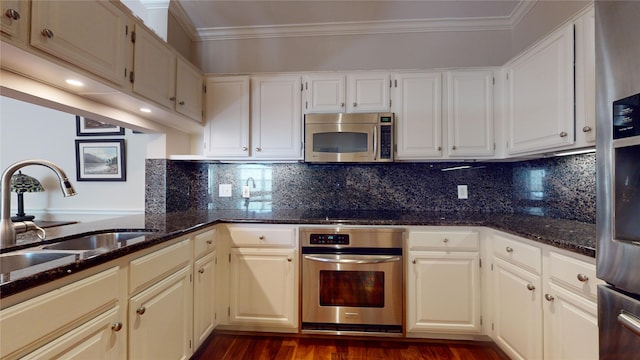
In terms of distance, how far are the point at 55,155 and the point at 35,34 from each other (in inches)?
81.5

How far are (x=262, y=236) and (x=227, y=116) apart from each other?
109 centimetres

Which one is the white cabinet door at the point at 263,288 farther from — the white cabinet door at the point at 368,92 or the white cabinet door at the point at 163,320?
the white cabinet door at the point at 368,92

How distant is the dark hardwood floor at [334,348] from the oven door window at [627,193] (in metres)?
1.41

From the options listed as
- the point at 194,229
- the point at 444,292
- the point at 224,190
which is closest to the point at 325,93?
the point at 224,190

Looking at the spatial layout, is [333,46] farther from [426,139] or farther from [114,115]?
[114,115]

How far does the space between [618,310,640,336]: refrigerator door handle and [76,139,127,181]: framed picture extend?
3221 mm

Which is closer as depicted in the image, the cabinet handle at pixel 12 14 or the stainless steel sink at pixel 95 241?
the cabinet handle at pixel 12 14

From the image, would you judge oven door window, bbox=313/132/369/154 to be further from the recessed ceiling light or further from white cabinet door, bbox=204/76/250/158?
the recessed ceiling light

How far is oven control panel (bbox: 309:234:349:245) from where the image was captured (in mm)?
1965

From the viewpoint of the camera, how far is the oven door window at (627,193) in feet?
2.73

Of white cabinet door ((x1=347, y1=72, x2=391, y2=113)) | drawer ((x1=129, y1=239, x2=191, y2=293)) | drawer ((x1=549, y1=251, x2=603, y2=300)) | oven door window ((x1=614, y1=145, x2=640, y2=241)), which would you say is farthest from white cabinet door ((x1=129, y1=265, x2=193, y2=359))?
drawer ((x1=549, y1=251, x2=603, y2=300))

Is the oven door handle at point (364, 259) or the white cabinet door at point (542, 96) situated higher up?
the white cabinet door at point (542, 96)

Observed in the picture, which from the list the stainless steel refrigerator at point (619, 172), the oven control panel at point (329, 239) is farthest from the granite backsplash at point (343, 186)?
the stainless steel refrigerator at point (619, 172)

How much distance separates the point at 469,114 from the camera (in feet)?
7.23
